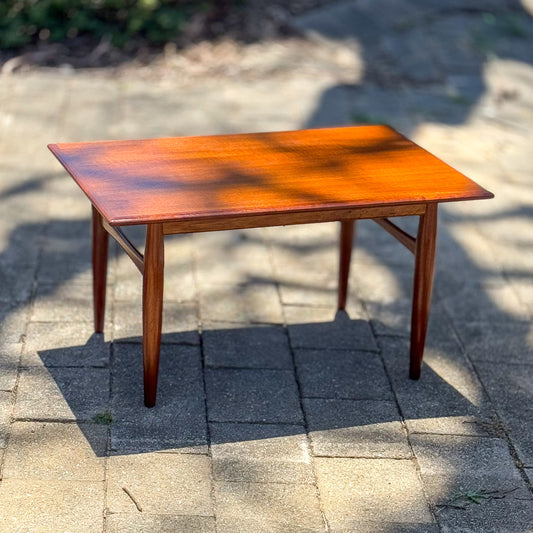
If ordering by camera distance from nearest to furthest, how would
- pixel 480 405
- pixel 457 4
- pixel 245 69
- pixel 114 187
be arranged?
pixel 114 187 < pixel 480 405 < pixel 245 69 < pixel 457 4

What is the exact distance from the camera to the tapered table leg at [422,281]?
308cm

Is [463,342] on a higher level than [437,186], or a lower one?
lower

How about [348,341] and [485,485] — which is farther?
[348,341]

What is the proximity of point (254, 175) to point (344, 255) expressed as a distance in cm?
84

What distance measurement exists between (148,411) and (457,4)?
5.46 meters

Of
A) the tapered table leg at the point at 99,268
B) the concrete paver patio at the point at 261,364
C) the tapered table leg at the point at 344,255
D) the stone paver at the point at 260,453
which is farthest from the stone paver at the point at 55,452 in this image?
the tapered table leg at the point at 344,255

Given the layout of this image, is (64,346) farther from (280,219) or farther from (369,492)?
(369,492)

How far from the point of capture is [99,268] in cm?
338

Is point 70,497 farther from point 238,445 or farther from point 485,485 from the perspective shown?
point 485,485

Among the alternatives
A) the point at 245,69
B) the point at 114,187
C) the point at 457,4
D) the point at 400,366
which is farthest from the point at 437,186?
the point at 457,4

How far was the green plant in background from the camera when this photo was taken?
662 cm

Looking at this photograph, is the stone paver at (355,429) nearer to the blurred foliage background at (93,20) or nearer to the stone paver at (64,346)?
the stone paver at (64,346)

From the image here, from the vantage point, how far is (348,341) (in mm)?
3586

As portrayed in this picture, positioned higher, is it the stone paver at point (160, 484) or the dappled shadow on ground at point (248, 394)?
the stone paver at point (160, 484)
